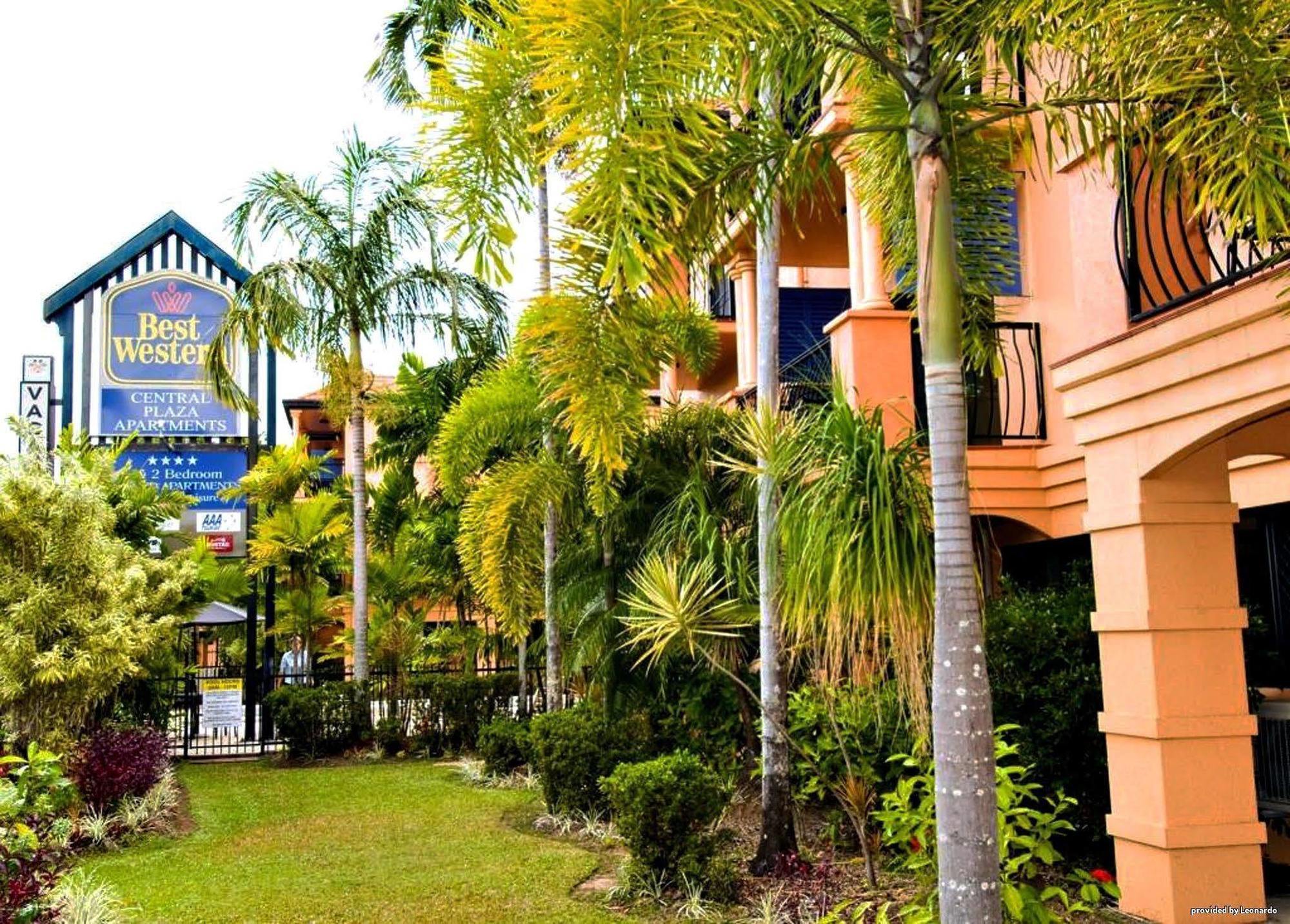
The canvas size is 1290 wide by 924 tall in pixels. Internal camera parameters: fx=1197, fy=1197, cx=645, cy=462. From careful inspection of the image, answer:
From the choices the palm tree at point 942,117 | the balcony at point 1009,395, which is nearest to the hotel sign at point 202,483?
the balcony at point 1009,395

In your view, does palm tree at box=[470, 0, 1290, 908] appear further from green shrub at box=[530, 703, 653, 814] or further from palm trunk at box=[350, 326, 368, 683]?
palm trunk at box=[350, 326, 368, 683]

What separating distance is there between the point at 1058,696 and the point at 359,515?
13162 mm

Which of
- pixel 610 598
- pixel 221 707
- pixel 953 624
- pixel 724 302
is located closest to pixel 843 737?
pixel 953 624

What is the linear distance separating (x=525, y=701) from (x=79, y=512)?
7.43 meters

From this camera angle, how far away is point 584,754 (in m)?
11.4

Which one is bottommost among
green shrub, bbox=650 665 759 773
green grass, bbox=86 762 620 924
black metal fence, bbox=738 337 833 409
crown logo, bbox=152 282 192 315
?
green grass, bbox=86 762 620 924

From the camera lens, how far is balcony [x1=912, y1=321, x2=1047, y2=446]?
1094cm

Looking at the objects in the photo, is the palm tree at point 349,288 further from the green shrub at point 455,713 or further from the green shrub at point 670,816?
the green shrub at point 670,816

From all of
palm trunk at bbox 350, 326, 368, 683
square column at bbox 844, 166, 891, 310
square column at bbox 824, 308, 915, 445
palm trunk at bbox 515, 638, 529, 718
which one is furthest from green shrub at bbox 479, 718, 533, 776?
square column at bbox 844, 166, 891, 310

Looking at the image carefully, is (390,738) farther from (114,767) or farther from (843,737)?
(843,737)

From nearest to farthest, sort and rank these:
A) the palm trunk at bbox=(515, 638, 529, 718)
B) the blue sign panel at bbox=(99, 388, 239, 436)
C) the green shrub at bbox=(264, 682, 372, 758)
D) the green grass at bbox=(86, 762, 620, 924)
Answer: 1. the green grass at bbox=(86, 762, 620, 924)
2. the palm trunk at bbox=(515, 638, 529, 718)
3. the green shrub at bbox=(264, 682, 372, 758)
4. the blue sign panel at bbox=(99, 388, 239, 436)

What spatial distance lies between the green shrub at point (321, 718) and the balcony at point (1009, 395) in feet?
35.8

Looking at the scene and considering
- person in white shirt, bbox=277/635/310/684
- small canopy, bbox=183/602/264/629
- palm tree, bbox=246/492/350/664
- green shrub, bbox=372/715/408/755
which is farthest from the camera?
person in white shirt, bbox=277/635/310/684

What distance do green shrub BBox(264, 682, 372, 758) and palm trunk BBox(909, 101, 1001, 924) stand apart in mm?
14418
